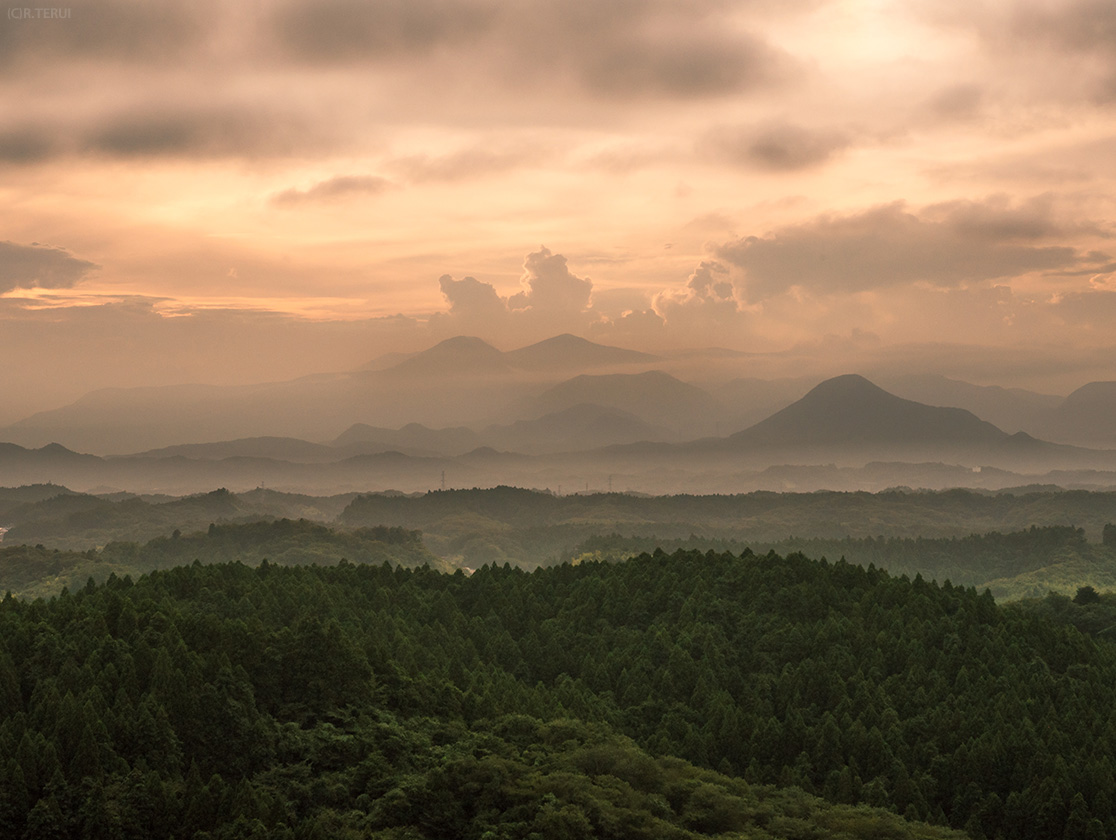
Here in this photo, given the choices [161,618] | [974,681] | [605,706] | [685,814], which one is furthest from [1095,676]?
[161,618]

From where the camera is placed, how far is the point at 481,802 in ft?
355

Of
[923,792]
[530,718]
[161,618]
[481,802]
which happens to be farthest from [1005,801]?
[161,618]

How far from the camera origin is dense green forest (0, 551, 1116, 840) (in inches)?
4178

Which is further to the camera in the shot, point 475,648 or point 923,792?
point 475,648

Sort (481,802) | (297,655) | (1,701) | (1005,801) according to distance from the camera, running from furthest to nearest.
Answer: (1005,801) → (297,655) → (1,701) → (481,802)

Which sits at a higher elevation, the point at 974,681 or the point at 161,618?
the point at 161,618

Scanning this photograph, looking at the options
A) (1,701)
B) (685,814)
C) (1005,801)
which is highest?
(1,701)

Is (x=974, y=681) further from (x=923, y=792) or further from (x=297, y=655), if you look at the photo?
(x=297, y=655)

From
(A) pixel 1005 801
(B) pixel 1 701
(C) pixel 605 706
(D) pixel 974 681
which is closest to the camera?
(B) pixel 1 701

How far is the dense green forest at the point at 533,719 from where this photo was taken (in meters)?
106

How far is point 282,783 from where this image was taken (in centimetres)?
11344

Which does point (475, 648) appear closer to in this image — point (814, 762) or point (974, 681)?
point (814, 762)

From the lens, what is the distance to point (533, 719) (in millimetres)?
132500

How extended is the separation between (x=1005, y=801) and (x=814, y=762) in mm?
23916
